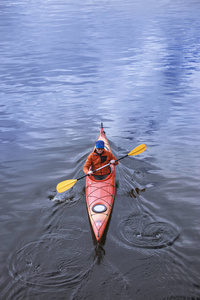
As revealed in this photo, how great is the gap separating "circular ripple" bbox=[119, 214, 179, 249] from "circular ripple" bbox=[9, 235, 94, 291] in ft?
3.89

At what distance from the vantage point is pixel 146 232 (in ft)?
24.8

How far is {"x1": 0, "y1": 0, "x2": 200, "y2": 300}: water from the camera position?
6574 mm

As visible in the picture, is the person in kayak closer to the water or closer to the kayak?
the kayak

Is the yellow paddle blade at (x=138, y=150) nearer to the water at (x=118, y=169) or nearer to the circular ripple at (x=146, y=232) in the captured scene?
the water at (x=118, y=169)

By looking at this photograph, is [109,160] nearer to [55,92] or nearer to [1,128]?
[1,128]

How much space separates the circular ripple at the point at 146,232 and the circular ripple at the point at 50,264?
46.7 inches

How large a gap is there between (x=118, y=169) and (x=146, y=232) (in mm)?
3683

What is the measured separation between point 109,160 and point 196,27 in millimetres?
34028

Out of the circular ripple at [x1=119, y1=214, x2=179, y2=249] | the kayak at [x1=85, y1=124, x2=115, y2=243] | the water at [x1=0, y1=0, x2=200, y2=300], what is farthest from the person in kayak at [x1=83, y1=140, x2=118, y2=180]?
the circular ripple at [x1=119, y1=214, x2=179, y2=249]

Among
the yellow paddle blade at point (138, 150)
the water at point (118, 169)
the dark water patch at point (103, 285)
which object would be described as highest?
the yellow paddle blade at point (138, 150)

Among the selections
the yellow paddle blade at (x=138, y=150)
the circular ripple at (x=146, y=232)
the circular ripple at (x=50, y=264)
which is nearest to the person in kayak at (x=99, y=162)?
the yellow paddle blade at (x=138, y=150)

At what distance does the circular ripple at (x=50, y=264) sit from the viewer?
21.2 feet

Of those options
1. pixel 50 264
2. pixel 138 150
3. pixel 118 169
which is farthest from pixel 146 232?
pixel 138 150

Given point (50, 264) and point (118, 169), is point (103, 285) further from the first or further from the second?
point (118, 169)
